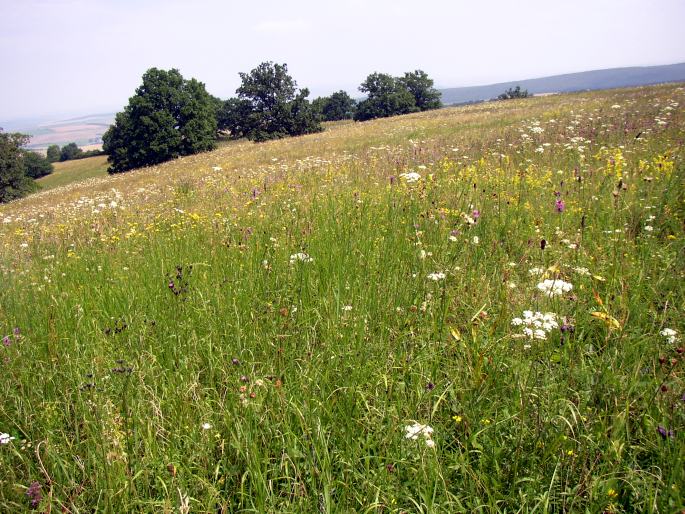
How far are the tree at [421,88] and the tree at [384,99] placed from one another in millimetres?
1659

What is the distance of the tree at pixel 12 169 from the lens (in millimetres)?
47591

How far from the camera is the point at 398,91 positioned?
75.0 metres

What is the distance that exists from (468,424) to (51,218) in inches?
399

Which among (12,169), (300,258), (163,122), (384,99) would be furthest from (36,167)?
(300,258)

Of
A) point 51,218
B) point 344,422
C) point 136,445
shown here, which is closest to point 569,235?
point 344,422

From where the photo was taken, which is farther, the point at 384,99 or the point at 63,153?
the point at 63,153

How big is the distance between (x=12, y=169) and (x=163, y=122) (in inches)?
856

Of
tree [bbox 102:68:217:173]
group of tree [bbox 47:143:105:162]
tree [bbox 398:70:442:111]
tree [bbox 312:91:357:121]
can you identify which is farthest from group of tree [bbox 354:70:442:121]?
group of tree [bbox 47:143:105:162]

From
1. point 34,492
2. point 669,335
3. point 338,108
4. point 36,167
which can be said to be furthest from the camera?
point 338,108

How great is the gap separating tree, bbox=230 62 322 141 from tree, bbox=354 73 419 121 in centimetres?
1904

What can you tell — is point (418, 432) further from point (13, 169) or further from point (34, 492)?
point (13, 169)

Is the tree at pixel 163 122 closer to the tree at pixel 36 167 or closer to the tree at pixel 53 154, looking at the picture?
the tree at pixel 36 167

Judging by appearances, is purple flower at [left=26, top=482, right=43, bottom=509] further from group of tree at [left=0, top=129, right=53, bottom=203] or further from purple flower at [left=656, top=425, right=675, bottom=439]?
group of tree at [left=0, top=129, right=53, bottom=203]

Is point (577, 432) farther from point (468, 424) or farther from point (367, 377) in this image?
point (367, 377)
